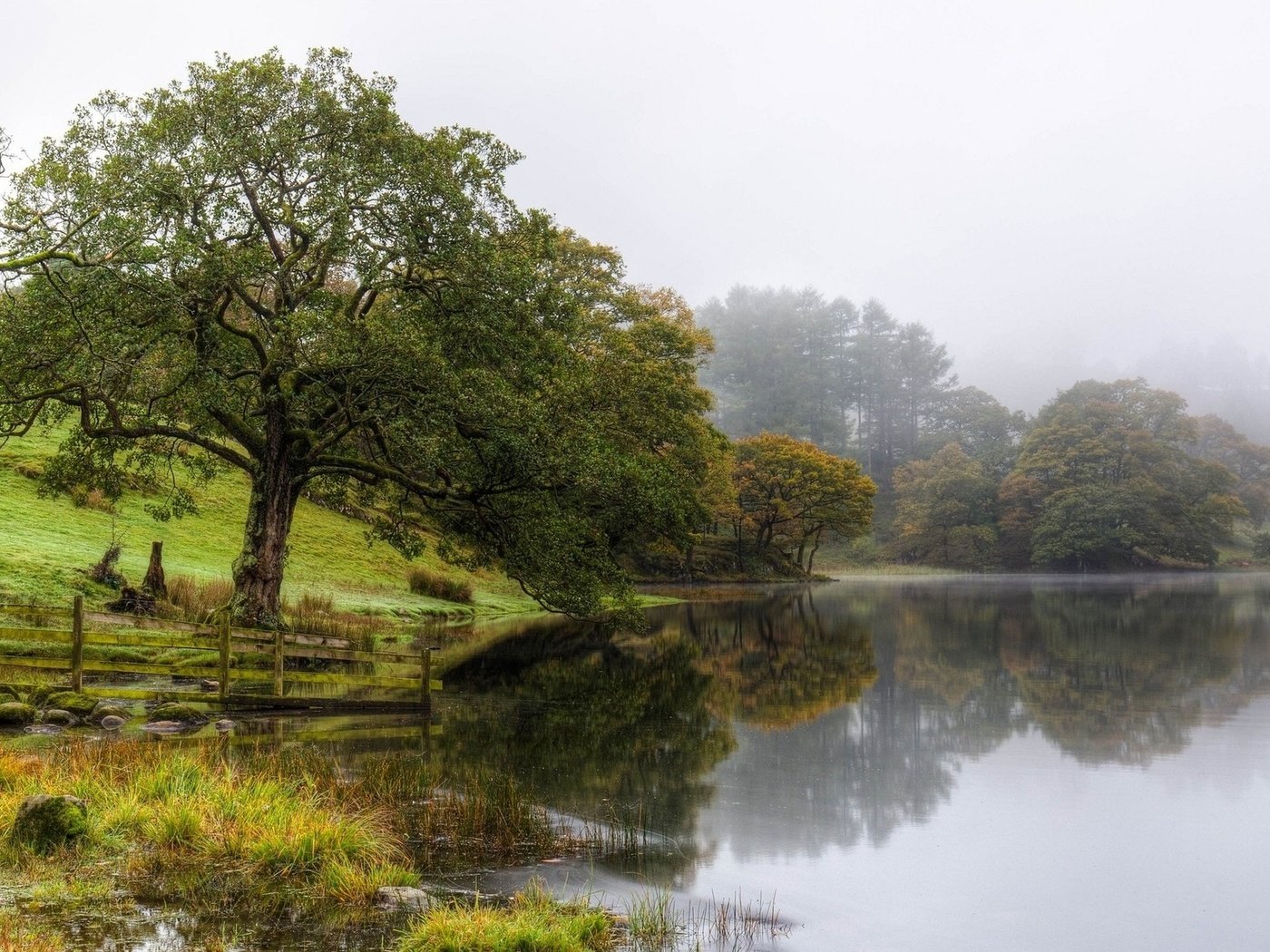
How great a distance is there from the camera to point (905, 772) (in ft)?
52.7

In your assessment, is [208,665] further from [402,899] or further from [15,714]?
[402,899]

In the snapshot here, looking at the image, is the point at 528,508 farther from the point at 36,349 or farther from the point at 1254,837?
the point at 1254,837

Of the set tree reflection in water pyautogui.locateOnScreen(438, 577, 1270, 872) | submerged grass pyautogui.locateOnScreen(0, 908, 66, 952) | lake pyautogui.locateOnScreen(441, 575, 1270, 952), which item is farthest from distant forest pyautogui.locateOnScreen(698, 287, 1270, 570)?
submerged grass pyautogui.locateOnScreen(0, 908, 66, 952)

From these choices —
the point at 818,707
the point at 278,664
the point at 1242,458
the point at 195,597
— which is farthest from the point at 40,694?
the point at 1242,458

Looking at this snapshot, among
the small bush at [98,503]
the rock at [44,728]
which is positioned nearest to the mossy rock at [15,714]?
the rock at [44,728]

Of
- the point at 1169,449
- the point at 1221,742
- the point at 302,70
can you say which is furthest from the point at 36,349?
the point at 1169,449

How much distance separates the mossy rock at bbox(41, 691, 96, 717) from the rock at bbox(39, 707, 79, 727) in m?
0.23

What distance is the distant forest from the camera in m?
101

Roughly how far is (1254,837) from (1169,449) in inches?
4148

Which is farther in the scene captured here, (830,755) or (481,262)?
(481,262)

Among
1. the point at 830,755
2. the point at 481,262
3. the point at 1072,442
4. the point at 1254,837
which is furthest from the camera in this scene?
the point at 1072,442

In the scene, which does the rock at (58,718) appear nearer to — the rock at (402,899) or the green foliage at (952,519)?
the rock at (402,899)

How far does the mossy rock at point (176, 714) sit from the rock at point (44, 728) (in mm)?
1293

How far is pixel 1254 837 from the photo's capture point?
12594mm
